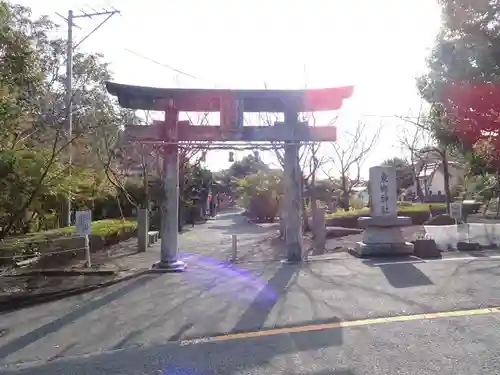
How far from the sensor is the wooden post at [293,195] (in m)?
11.4

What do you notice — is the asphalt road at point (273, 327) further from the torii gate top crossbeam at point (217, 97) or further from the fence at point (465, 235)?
the torii gate top crossbeam at point (217, 97)

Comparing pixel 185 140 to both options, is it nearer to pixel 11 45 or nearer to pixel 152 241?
pixel 11 45

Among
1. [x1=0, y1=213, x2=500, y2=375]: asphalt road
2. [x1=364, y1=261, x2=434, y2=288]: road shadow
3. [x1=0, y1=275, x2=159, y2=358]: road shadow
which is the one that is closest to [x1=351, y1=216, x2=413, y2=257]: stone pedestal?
[x1=364, y1=261, x2=434, y2=288]: road shadow

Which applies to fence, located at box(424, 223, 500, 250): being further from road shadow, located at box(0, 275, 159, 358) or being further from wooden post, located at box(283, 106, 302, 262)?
road shadow, located at box(0, 275, 159, 358)

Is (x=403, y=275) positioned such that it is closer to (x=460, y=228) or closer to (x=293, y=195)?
(x=293, y=195)

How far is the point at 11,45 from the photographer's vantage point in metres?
9.38

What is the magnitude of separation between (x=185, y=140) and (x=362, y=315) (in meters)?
7.16

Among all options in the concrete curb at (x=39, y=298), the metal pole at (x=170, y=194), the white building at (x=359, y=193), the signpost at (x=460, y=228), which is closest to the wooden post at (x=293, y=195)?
the metal pole at (x=170, y=194)

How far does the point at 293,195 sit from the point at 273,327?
6.15 metres

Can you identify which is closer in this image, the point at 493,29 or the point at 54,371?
the point at 54,371

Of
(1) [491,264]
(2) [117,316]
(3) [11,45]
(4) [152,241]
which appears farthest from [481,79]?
(4) [152,241]

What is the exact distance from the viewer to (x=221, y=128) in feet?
36.1

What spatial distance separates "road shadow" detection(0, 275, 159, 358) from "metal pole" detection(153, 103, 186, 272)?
6.57ft

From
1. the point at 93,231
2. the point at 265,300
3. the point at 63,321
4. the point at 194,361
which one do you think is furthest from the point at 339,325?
the point at 93,231
